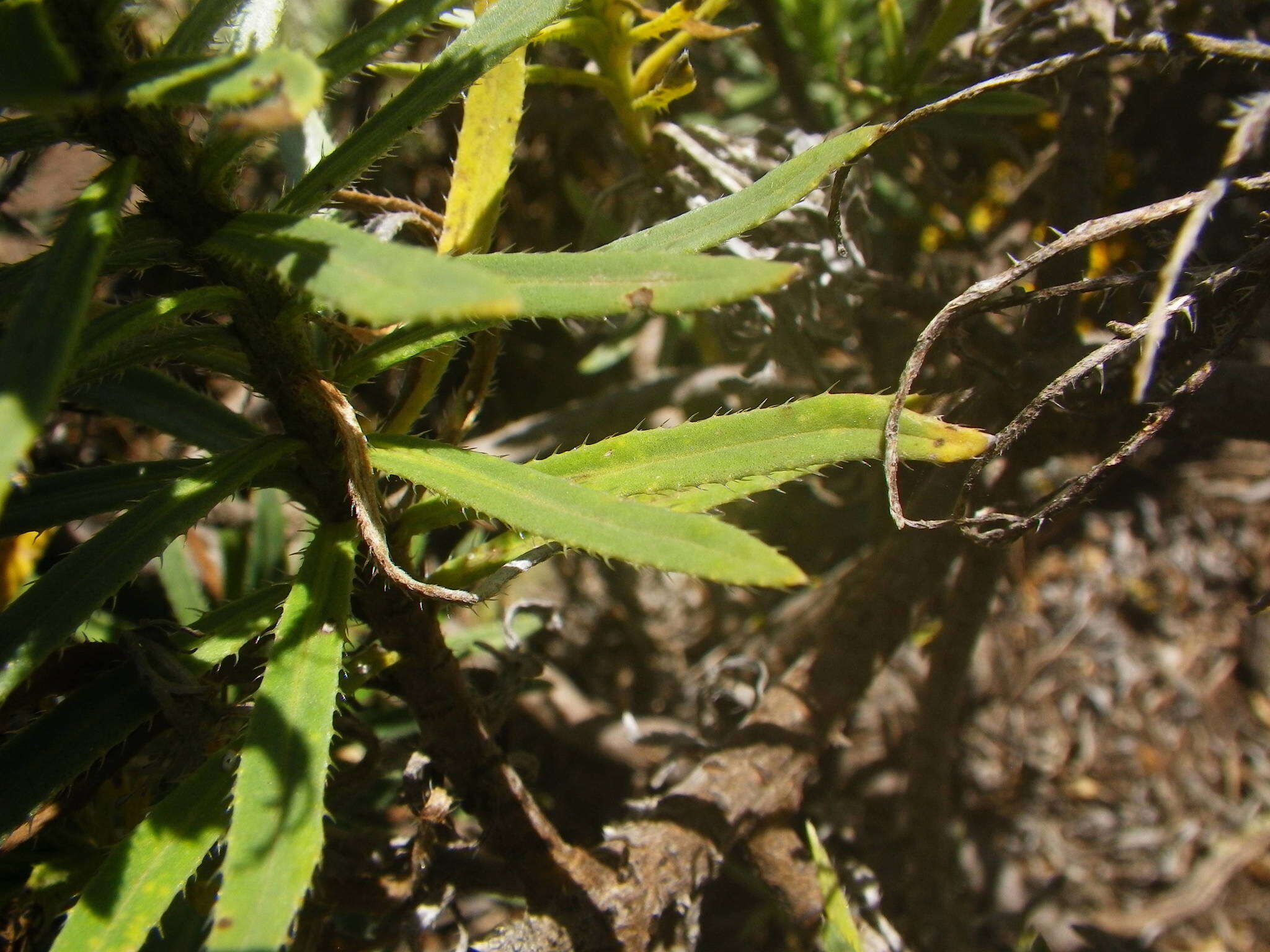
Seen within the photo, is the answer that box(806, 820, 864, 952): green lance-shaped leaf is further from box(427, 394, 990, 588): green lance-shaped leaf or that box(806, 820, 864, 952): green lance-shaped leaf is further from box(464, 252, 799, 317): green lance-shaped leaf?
box(464, 252, 799, 317): green lance-shaped leaf

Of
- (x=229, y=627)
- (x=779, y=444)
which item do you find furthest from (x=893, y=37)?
(x=229, y=627)

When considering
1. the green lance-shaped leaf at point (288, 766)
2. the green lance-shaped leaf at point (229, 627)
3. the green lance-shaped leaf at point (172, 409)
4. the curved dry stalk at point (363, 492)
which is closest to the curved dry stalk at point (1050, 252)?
the curved dry stalk at point (363, 492)

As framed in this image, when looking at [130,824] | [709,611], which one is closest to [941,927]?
[709,611]

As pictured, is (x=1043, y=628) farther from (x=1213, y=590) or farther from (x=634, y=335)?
(x=634, y=335)

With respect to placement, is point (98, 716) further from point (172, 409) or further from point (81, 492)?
point (172, 409)

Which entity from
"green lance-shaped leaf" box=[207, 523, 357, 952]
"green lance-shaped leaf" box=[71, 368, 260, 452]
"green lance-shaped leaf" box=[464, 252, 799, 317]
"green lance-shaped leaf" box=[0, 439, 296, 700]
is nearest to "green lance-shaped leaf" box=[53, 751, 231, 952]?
"green lance-shaped leaf" box=[207, 523, 357, 952]

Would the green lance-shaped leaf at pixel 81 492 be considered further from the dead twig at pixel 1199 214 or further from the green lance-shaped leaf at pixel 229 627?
the dead twig at pixel 1199 214

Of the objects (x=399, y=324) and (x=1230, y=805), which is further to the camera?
(x=1230, y=805)
